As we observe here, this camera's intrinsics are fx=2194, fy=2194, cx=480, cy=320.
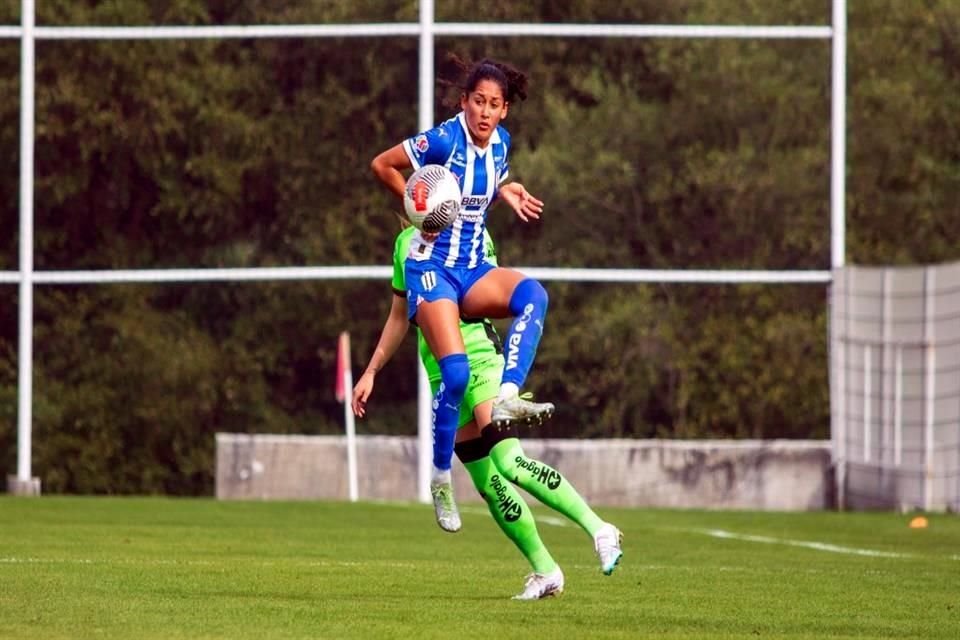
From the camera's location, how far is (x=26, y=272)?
20.2 m

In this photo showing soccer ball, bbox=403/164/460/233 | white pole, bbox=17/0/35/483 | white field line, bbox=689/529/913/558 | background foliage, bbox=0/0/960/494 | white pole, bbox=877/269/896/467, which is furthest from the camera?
background foliage, bbox=0/0/960/494

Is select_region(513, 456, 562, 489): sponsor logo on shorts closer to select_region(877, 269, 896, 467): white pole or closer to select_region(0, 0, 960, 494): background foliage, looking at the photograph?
select_region(877, 269, 896, 467): white pole

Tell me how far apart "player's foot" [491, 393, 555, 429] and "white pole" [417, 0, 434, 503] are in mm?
11206

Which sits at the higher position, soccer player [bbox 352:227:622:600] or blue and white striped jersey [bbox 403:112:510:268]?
blue and white striped jersey [bbox 403:112:510:268]

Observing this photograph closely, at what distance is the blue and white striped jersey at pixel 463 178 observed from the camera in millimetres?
9258

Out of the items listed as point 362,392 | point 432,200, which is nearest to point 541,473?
point 362,392

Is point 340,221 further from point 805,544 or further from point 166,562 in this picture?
point 166,562

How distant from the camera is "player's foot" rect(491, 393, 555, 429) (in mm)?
8531

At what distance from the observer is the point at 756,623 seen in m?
8.07

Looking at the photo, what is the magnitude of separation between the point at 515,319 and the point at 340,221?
16752 millimetres

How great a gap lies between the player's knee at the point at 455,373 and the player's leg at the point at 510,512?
157 mm

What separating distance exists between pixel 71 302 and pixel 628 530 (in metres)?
11.4

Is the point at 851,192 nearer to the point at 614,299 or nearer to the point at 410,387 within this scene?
the point at 614,299

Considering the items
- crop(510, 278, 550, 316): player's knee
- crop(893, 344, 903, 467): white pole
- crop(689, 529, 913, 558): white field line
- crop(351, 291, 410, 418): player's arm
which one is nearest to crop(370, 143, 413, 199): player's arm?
crop(351, 291, 410, 418): player's arm
